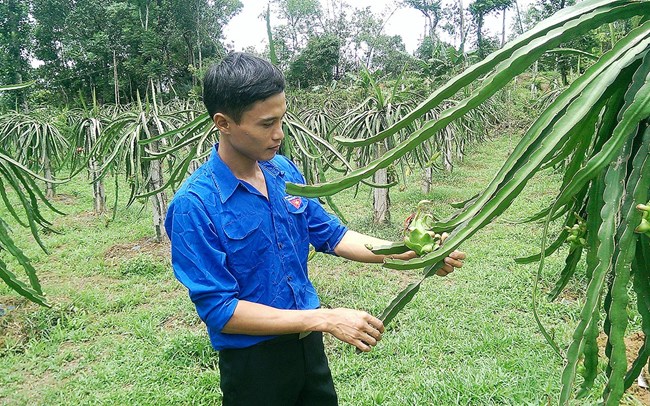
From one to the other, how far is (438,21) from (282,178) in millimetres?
30525

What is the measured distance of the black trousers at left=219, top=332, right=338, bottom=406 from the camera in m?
1.43

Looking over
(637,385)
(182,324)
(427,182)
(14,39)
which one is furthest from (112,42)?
(637,385)

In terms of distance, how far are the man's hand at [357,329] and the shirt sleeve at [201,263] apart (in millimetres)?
272

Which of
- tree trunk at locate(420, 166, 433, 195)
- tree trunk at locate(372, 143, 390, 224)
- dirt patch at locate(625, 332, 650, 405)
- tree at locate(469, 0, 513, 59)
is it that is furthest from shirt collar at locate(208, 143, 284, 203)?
tree at locate(469, 0, 513, 59)

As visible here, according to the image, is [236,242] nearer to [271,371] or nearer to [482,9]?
[271,371]

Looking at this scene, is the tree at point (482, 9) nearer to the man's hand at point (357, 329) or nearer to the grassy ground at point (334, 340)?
the grassy ground at point (334, 340)

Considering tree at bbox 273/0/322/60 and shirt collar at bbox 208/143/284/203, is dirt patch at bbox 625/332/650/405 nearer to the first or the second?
shirt collar at bbox 208/143/284/203

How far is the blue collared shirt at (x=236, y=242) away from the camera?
1.27 metres

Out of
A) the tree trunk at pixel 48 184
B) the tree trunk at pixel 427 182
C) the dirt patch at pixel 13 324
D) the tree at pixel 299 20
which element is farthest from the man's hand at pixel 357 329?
the tree at pixel 299 20

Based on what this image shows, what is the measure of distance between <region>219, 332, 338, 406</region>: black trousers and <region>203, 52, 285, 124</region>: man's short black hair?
25.7 inches

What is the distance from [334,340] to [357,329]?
1723 millimetres

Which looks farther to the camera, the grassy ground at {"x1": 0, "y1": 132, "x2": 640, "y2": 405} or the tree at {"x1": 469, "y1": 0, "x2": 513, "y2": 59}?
the tree at {"x1": 469, "y1": 0, "x2": 513, "y2": 59}

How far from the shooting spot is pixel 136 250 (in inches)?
188

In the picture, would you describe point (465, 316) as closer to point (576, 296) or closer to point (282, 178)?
point (576, 296)
